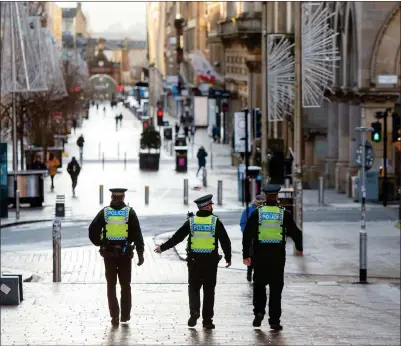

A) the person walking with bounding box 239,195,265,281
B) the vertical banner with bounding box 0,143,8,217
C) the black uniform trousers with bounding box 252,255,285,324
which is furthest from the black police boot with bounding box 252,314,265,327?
the vertical banner with bounding box 0,143,8,217

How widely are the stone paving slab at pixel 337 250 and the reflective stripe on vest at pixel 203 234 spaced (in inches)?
644

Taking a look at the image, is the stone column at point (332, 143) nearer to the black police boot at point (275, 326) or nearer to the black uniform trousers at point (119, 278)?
the black police boot at point (275, 326)

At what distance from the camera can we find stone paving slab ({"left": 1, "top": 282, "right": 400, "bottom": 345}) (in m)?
13.6

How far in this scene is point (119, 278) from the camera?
41.3 feet

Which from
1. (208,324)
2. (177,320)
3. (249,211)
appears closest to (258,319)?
(208,324)

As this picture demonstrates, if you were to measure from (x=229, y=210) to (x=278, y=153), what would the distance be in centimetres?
1581

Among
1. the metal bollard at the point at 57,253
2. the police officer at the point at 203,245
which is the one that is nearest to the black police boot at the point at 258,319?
the police officer at the point at 203,245

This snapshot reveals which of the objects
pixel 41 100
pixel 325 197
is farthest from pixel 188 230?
pixel 41 100

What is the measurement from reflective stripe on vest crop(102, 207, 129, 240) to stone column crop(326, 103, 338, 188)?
170ft

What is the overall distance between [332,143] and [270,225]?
52723mm

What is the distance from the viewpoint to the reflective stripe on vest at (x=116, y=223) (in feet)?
38.2

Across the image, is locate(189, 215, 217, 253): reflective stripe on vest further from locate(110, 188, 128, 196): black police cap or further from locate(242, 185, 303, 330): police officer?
locate(110, 188, 128, 196): black police cap

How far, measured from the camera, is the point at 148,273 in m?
25.3

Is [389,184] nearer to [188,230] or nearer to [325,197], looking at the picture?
[325,197]
